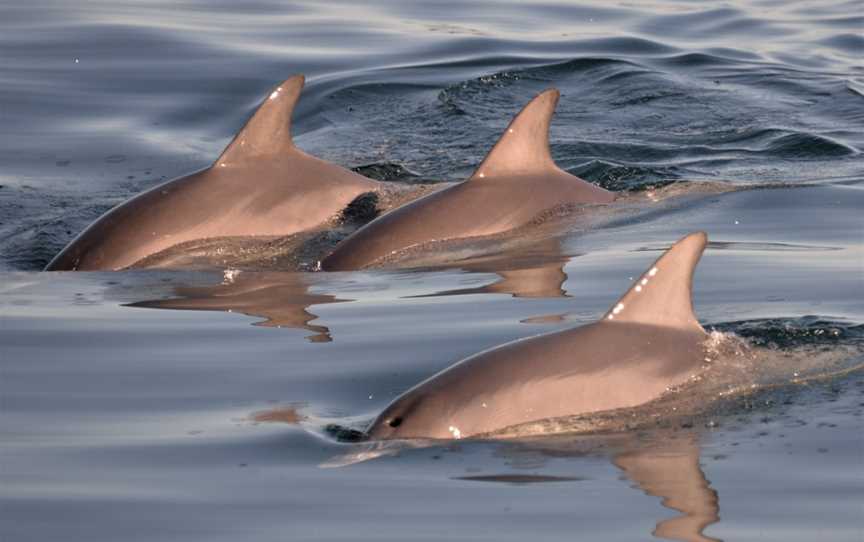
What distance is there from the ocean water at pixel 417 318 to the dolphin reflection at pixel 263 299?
34 millimetres

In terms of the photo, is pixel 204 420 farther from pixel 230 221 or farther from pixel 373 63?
pixel 373 63

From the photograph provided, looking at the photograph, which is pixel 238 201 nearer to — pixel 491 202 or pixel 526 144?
pixel 491 202

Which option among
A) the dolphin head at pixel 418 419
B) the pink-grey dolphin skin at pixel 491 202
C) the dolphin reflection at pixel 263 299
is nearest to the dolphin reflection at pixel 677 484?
the dolphin head at pixel 418 419

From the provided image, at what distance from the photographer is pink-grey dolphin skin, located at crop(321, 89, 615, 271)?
34.5 feet

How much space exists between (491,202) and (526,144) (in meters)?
0.45

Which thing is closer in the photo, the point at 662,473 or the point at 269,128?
the point at 662,473

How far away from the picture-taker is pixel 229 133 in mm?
16828

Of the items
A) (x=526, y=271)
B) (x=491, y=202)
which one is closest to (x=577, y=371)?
(x=526, y=271)

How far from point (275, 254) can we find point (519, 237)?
A: 1.70 meters

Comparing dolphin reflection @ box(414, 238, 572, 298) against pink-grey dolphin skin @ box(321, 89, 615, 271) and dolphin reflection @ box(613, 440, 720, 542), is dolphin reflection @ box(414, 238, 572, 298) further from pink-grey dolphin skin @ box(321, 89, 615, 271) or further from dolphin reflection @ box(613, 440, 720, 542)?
dolphin reflection @ box(613, 440, 720, 542)

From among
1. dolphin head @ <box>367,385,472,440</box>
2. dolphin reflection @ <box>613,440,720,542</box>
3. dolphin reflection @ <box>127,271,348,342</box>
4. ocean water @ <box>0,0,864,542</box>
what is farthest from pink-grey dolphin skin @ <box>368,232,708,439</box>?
dolphin reflection @ <box>127,271,348,342</box>

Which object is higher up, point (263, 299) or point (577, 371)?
point (577, 371)

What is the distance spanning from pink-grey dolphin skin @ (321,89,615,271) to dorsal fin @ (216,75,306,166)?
990mm

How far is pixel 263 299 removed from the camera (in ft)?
30.3
